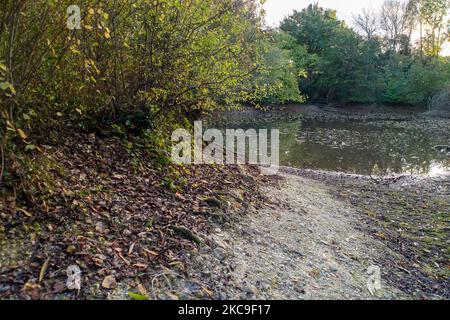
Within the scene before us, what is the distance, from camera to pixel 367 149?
17.5 meters

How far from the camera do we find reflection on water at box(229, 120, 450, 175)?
13695mm

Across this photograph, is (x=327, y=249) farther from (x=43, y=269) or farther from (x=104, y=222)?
(x=43, y=269)

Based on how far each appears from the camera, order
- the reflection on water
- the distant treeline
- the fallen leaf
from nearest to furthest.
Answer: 1. the fallen leaf
2. the reflection on water
3. the distant treeline

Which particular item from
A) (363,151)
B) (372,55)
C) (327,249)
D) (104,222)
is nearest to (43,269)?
(104,222)

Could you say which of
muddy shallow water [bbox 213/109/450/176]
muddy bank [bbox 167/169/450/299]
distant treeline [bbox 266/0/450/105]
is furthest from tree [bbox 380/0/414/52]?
muddy bank [bbox 167/169/450/299]

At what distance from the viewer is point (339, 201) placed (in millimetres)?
8148

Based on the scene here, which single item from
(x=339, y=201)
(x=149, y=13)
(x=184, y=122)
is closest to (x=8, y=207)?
(x=149, y=13)

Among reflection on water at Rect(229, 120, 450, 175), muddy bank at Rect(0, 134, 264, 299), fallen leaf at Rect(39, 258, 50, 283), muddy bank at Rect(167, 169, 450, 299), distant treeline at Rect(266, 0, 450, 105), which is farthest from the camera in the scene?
distant treeline at Rect(266, 0, 450, 105)

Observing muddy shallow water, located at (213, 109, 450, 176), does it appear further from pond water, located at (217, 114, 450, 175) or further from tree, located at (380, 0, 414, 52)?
tree, located at (380, 0, 414, 52)

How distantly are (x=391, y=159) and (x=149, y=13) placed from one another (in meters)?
13.5
